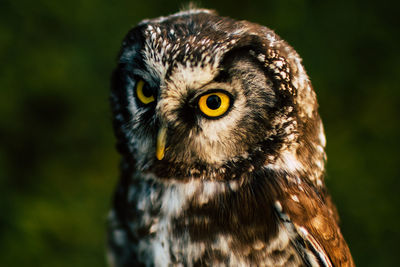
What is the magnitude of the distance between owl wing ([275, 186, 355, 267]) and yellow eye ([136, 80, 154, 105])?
504mm

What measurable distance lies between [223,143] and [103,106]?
201 centimetres

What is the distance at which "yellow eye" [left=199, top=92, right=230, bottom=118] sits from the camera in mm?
1125

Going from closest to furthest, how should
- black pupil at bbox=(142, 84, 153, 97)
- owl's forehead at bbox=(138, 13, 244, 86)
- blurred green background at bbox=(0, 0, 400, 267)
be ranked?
owl's forehead at bbox=(138, 13, 244, 86)
black pupil at bbox=(142, 84, 153, 97)
blurred green background at bbox=(0, 0, 400, 267)

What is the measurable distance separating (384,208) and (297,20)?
147 centimetres

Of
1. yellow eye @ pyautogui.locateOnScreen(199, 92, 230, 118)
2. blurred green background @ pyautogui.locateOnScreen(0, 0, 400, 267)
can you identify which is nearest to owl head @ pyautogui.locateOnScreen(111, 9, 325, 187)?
yellow eye @ pyautogui.locateOnScreen(199, 92, 230, 118)

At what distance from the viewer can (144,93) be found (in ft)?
4.03

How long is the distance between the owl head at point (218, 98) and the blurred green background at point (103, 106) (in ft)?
5.21

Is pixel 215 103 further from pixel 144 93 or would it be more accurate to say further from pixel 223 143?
pixel 144 93

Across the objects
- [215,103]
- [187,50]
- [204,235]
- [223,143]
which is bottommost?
[204,235]

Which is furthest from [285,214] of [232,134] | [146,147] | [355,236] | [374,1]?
[374,1]

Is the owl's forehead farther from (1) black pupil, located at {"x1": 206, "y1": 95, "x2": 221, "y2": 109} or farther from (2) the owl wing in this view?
(2) the owl wing

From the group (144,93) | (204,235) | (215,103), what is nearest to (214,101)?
(215,103)

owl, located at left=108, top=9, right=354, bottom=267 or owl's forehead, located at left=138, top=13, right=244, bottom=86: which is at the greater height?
owl's forehead, located at left=138, top=13, right=244, bottom=86

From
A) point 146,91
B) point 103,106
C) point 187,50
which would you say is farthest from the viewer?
point 103,106
